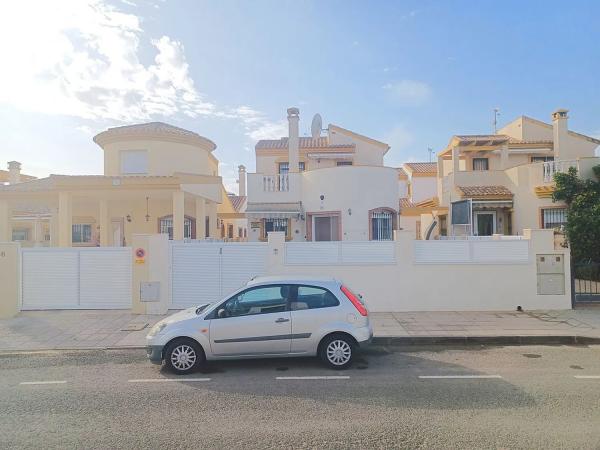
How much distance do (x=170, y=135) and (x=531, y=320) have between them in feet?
57.3

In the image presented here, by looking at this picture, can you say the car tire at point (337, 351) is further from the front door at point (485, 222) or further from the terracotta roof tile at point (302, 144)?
the terracotta roof tile at point (302, 144)


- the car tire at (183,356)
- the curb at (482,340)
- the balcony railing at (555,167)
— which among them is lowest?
the curb at (482,340)

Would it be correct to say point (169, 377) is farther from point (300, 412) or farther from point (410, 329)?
point (410, 329)

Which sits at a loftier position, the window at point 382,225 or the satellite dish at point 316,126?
the satellite dish at point 316,126

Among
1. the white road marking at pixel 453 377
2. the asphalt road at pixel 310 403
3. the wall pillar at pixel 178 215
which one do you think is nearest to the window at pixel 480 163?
the wall pillar at pixel 178 215

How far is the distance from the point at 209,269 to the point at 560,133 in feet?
74.4

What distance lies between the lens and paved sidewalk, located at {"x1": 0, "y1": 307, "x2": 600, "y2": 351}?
8.46 m

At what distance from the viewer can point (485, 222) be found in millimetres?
22438

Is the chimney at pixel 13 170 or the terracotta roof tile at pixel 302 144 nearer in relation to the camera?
the terracotta roof tile at pixel 302 144

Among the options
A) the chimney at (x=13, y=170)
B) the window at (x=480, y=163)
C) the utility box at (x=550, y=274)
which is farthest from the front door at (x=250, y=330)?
the chimney at (x=13, y=170)

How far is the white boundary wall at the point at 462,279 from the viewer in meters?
11.1

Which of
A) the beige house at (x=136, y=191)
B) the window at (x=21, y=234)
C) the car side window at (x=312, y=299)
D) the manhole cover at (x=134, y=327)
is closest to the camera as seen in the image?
the car side window at (x=312, y=299)

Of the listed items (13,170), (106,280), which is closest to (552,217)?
(106,280)

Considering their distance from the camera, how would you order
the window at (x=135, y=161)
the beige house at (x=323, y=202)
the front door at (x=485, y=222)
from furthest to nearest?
the front door at (x=485, y=222), the window at (x=135, y=161), the beige house at (x=323, y=202)
